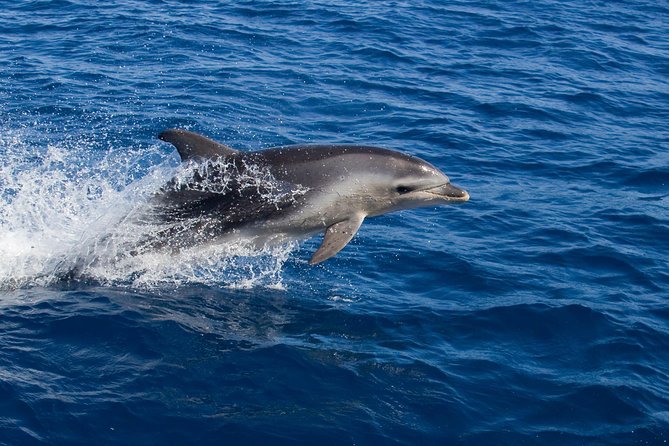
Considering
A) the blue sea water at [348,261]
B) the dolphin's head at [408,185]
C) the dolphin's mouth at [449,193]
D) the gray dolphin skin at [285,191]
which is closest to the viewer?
the blue sea water at [348,261]

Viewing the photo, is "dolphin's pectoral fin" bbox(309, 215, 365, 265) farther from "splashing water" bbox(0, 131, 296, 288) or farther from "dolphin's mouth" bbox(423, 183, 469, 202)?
"splashing water" bbox(0, 131, 296, 288)

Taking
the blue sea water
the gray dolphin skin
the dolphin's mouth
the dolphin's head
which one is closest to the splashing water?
the blue sea water

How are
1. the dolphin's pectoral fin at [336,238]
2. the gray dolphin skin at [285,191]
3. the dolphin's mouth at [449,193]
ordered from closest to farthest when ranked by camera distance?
the dolphin's pectoral fin at [336,238]
the gray dolphin skin at [285,191]
the dolphin's mouth at [449,193]

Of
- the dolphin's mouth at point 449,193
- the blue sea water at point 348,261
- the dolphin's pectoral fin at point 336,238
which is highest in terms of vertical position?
the dolphin's mouth at point 449,193

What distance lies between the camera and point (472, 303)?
12203 mm

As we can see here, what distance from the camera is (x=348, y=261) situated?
13.4 meters

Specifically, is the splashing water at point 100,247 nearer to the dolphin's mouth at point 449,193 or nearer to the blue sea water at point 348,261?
the blue sea water at point 348,261

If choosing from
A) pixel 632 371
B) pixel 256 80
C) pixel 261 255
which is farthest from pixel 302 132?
pixel 632 371

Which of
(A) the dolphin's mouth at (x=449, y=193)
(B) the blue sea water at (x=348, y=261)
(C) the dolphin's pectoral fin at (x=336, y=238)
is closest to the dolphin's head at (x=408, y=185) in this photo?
(A) the dolphin's mouth at (x=449, y=193)

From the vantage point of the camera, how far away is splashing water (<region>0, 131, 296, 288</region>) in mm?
11984

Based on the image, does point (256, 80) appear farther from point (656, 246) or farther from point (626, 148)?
point (656, 246)

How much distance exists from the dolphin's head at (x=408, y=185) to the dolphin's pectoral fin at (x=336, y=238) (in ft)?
1.39

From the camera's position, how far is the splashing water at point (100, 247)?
39.3ft

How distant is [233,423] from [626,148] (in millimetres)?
12219
